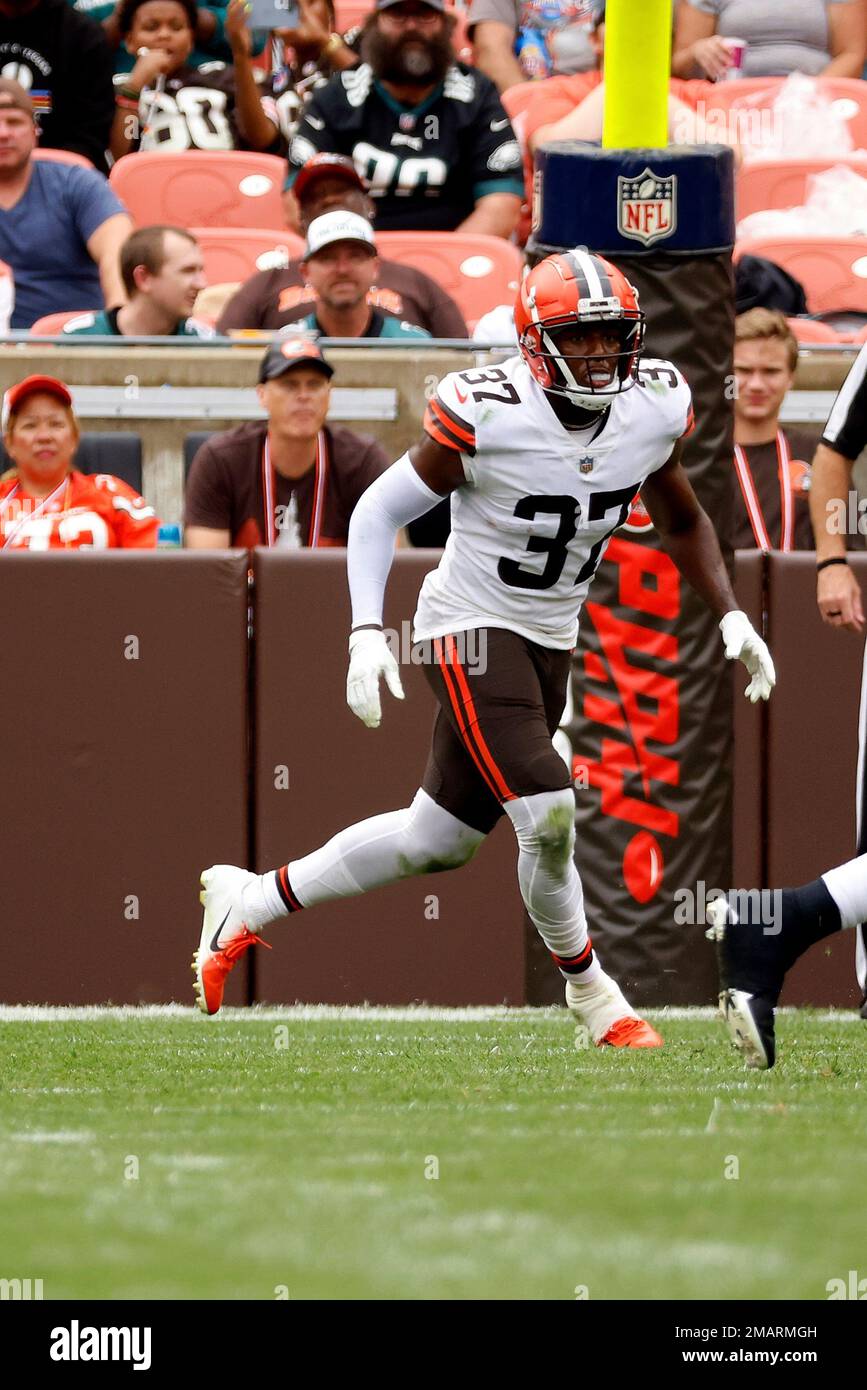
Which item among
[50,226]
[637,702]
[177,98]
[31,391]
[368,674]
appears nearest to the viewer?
[368,674]

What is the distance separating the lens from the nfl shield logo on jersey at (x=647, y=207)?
→ 6.70 meters

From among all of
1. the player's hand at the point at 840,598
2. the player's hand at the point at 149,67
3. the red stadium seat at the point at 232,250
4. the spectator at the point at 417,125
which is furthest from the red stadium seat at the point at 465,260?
the player's hand at the point at 840,598

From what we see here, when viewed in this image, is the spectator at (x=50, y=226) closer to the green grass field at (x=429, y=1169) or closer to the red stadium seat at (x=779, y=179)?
the red stadium seat at (x=779, y=179)

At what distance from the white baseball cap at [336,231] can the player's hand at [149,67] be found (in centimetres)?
280

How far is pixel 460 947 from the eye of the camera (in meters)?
7.48

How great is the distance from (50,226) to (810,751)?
163 inches

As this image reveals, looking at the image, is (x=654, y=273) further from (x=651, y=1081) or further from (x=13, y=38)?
(x=13, y=38)

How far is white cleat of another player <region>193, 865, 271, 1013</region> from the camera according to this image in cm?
608

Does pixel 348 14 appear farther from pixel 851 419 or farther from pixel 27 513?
pixel 851 419

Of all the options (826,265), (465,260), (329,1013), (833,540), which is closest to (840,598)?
(833,540)

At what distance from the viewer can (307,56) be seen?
442 inches

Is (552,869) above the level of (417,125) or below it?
below

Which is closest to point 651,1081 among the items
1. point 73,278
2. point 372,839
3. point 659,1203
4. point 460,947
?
point 372,839

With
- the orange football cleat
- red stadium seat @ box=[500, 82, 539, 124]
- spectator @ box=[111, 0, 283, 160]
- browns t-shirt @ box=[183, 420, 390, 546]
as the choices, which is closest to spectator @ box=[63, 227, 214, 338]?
browns t-shirt @ box=[183, 420, 390, 546]
